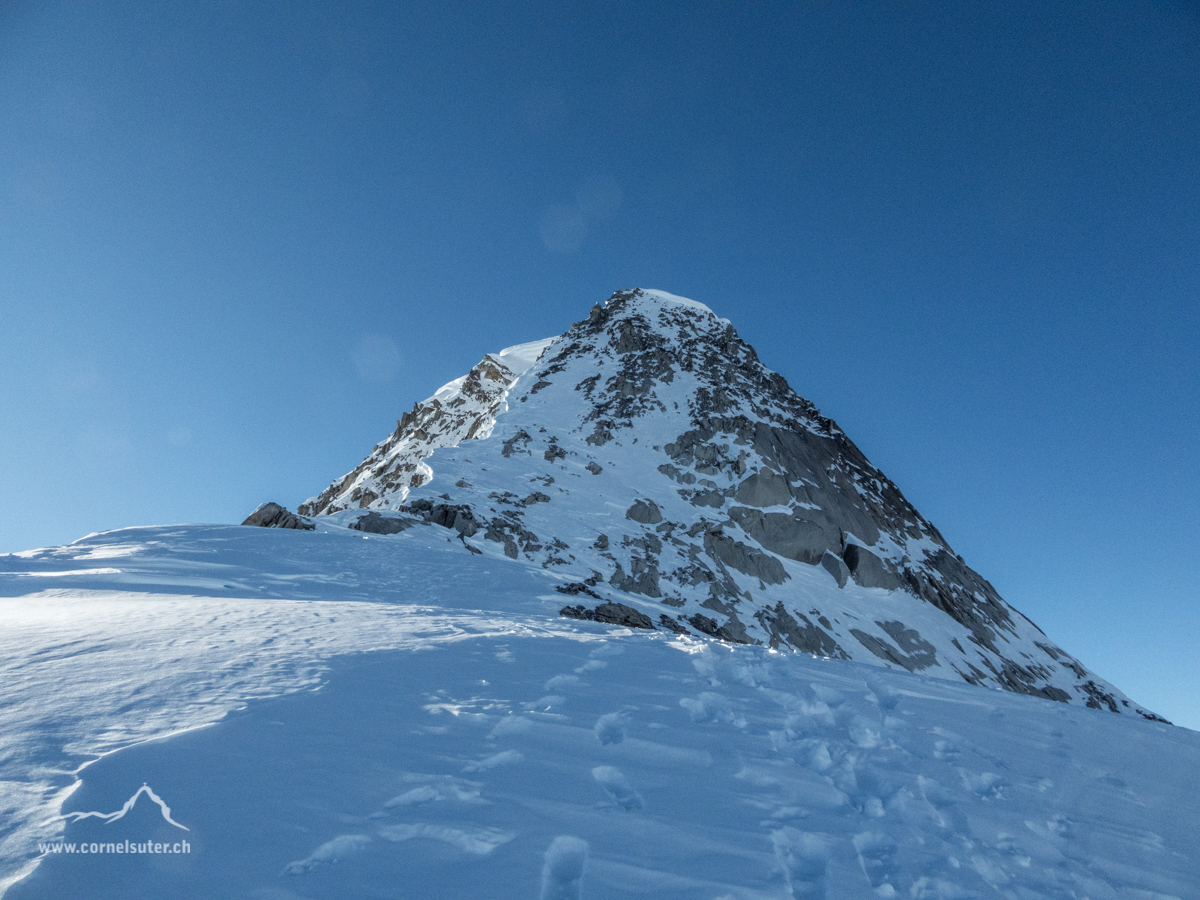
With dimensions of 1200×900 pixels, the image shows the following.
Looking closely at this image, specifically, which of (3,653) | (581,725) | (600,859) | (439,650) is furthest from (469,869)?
(3,653)

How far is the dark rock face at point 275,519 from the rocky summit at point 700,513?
0.12 m

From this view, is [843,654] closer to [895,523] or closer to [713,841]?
[895,523]

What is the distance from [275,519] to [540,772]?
20.4m

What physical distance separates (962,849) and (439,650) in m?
5.33

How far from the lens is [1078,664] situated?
42562 millimetres

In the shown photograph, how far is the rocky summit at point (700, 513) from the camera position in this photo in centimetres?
2795

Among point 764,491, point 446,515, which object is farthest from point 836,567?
point 446,515

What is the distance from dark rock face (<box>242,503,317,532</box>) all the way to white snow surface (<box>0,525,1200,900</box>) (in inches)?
507

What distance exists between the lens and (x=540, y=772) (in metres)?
3.96

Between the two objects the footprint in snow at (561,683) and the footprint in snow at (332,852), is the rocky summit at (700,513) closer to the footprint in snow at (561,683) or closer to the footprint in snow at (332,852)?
the footprint in snow at (561,683)

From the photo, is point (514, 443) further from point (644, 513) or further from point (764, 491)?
point (764, 491)

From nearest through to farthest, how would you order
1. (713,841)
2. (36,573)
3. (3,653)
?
(713,841), (3,653), (36,573)

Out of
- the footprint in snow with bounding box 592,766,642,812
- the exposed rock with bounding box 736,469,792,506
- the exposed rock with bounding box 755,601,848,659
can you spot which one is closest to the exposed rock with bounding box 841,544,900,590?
the exposed rock with bounding box 736,469,792,506

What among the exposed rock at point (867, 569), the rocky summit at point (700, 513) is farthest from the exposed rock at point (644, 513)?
the exposed rock at point (867, 569)
